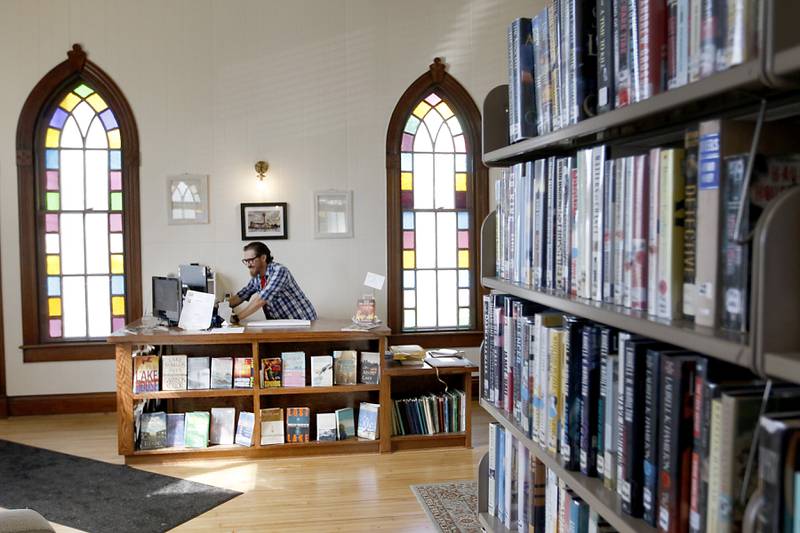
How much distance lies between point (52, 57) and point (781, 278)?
6.47 meters

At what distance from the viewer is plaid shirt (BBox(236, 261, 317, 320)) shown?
5.35 metres

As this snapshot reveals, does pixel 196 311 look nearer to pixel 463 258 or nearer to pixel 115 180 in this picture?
pixel 115 180

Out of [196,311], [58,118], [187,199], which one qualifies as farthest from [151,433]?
[58,118]

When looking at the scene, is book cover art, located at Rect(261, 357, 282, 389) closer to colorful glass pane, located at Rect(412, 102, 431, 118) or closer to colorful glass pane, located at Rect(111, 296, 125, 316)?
colorful glass pane, located at Rect(111, 296, 125, 316)

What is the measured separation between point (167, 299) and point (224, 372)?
757 mm

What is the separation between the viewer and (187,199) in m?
6.23

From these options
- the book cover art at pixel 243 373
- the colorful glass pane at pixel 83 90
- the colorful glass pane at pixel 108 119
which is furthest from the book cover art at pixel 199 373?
the colorful glass pane at pixel 83 90

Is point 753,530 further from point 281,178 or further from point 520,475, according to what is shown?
point 281,178

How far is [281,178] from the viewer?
635 cm

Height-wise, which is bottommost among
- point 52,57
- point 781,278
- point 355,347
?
point 355,347

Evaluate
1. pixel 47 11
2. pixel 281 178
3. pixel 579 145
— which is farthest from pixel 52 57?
pixel 579 145

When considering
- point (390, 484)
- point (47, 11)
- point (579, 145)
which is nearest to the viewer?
point (579, 145)

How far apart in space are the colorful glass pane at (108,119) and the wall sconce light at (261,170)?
1.32 metres

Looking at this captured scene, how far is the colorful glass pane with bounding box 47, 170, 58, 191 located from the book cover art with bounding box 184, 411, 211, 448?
8.97ft
